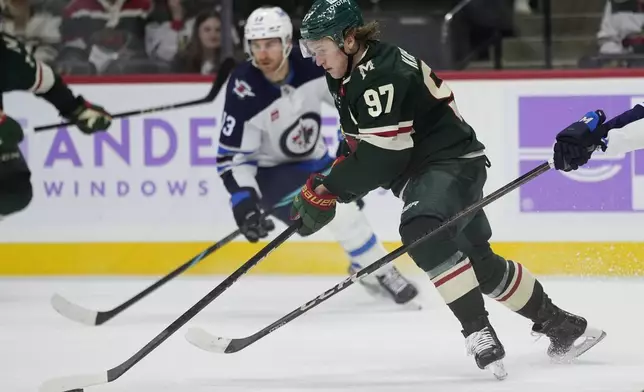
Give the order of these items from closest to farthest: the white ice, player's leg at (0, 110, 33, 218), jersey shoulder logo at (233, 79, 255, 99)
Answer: the white ice < jersey shoulder logo at (233, 79, 255, 99) < player's leg at (0, 110, 33, 218)

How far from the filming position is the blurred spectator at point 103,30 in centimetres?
593

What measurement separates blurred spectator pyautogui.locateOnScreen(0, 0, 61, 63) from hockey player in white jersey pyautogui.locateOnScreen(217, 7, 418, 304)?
159cm

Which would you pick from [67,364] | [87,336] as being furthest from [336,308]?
[67,364]

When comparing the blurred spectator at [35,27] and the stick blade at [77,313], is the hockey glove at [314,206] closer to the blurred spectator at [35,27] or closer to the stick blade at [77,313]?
the stick blade at [77,313]

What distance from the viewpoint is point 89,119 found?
16.6ft

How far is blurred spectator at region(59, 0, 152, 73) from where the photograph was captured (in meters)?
5.93

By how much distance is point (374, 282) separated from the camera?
4.96 meters

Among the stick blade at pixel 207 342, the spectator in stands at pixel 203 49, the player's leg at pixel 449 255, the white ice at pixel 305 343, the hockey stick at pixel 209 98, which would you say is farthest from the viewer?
the spectator in stands at pixel 203 49

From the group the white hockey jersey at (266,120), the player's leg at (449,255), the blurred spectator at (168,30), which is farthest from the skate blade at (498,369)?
the blurred spectator at (168,30)

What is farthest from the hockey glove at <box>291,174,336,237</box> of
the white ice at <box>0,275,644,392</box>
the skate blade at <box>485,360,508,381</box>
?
the skate blade at <box>485,360,508,381</box>

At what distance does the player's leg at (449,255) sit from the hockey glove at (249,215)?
130 cm

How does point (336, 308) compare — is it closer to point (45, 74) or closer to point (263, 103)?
point (263, 103)

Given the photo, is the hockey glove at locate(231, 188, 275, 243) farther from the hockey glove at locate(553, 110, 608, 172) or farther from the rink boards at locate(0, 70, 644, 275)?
the hockey glove at locate(553, 110, 608, 172)

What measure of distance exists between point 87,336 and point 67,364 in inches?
21.9
